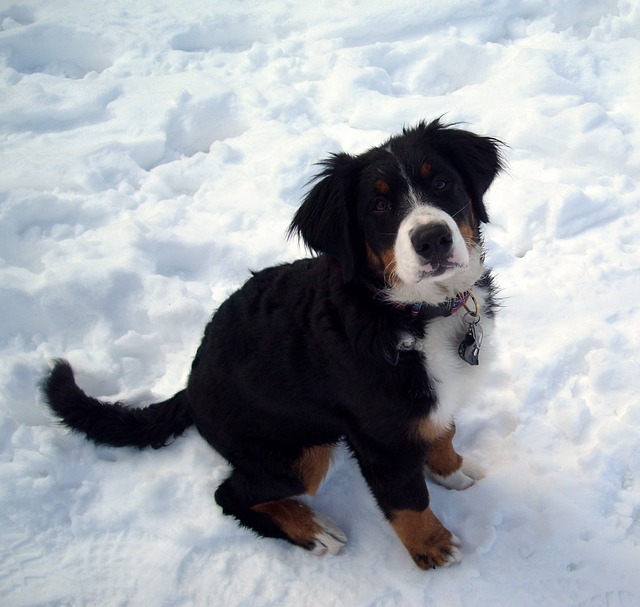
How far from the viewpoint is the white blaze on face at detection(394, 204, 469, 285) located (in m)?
1.77

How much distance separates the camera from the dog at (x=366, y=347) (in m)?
1.93

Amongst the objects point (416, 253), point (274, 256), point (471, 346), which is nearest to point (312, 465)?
point (471, 346)

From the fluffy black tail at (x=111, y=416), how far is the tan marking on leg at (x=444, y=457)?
115cm

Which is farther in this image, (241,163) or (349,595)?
(241,163)

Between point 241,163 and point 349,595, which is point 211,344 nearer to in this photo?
point 349,595

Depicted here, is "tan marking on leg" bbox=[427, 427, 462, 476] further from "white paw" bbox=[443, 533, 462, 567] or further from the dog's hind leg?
the dog's hind leg

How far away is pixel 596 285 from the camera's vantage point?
2986mm

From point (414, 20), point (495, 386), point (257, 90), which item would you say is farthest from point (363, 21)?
point (495, 386)

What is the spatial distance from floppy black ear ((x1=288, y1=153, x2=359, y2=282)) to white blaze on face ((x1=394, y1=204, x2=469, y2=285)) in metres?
0.20

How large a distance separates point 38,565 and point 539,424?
7.43ft

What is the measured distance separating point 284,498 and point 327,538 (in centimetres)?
25

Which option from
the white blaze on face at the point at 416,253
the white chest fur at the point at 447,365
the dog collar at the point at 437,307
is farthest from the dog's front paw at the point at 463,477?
the white blaze on face at the point at 416,253

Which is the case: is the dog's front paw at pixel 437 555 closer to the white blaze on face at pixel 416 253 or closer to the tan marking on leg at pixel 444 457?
the tan marking on leg at pixel 444 457

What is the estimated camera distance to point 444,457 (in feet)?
7.72
